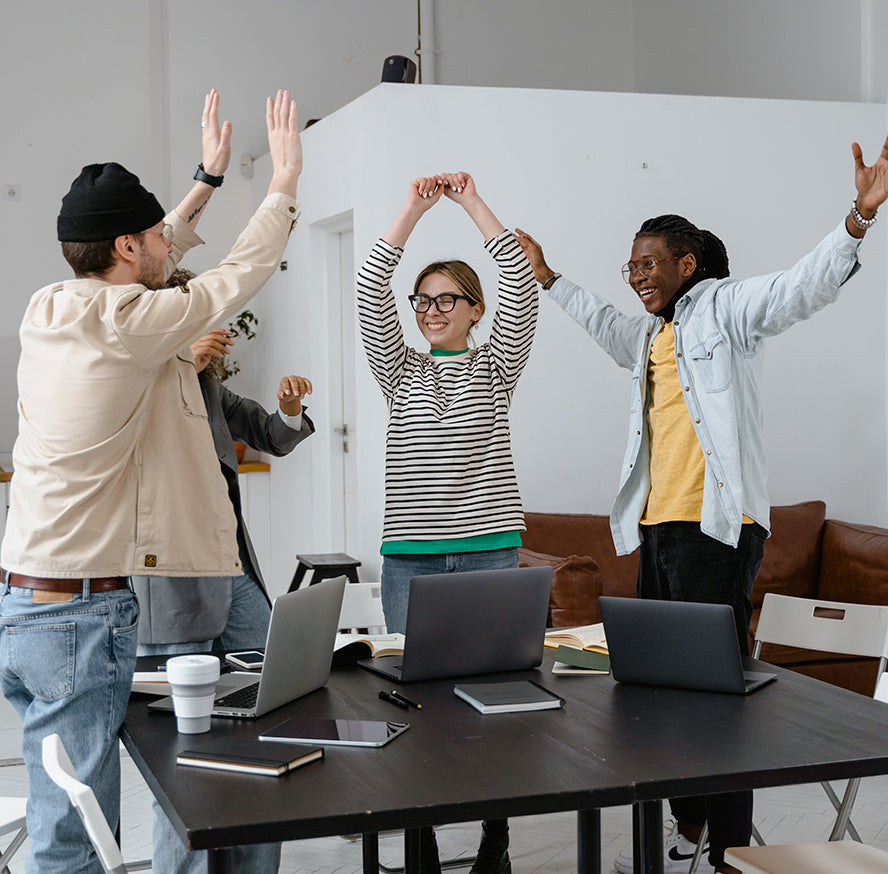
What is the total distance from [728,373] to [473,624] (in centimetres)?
121

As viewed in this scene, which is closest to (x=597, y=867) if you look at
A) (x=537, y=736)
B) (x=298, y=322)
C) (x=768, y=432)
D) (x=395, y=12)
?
(x=537, y=736)

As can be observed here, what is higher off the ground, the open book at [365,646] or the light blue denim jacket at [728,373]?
the light blue denim jacket at [728,373]

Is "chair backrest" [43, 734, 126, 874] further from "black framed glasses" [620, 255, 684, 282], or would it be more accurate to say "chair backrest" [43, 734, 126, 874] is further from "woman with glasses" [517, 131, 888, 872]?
"black framed glasses" [620, 255, 684, 282]

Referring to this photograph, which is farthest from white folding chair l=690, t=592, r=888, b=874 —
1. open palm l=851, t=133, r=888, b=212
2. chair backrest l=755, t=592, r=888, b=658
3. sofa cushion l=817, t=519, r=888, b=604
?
sofa cushion l=817, t=519, r=888, b=604

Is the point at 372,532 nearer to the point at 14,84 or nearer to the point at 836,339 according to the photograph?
the point at 836,339

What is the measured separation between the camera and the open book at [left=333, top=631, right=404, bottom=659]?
249 centimetres

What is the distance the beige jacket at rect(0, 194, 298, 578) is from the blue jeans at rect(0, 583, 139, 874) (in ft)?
0.27

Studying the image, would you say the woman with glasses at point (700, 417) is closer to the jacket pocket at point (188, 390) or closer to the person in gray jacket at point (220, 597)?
the person in gray jacket at point (220, 597)

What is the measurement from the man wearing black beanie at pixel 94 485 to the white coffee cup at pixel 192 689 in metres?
0.17

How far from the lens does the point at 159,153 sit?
6629mm

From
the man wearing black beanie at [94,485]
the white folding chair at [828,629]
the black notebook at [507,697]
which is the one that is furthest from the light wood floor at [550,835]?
the man wearing black beanie at [94,485]

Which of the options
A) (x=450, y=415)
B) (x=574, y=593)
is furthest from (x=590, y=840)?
(x=574, y=593)

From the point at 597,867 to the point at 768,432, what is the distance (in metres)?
3.81

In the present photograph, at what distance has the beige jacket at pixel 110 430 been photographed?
2.02 meters
